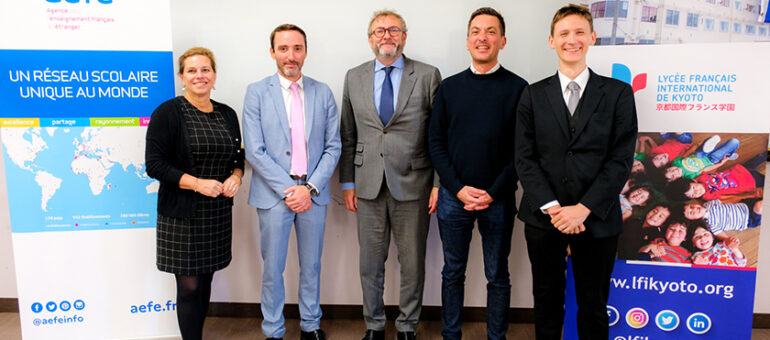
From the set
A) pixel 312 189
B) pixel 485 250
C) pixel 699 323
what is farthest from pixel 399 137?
pixel 699 323

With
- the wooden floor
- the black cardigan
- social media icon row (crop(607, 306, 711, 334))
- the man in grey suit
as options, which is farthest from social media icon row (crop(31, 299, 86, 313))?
social media icon row (crop(607, 306, 711, 334))

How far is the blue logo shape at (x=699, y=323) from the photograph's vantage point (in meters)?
2.23

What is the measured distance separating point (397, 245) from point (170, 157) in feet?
Answer: 4.02

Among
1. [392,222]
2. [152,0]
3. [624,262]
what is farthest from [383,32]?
[624,262]

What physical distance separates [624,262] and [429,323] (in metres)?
1.21

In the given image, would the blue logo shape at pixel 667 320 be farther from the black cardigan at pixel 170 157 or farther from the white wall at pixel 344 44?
the black cardigan at pixel 170 157

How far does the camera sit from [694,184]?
7.13 feet

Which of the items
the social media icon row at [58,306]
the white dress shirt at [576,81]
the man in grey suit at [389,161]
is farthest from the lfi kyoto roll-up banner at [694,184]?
the social media icon row at [58,306]

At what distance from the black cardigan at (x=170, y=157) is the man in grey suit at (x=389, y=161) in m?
0.80

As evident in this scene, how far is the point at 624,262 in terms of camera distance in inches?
88.8

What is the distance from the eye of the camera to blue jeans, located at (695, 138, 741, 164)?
2.14 metres

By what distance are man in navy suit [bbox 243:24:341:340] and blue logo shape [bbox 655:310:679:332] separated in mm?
1753

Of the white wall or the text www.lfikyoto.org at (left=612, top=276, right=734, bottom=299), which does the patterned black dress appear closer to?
the white wall

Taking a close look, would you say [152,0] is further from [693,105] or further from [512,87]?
[693,105]
